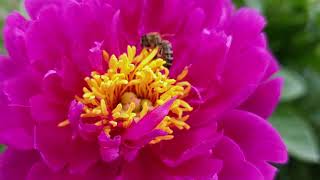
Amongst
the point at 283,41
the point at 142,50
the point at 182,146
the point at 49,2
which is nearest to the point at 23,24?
the point at 49,2

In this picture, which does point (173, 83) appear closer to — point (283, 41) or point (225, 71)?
point (225, 71)

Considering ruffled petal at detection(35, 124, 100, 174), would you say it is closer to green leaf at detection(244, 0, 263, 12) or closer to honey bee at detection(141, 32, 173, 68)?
honey bee at detection(141, 32, 173, 68)

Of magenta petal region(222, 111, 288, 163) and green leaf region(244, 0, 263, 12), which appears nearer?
magenta petal region(222, 111, 288, 163)

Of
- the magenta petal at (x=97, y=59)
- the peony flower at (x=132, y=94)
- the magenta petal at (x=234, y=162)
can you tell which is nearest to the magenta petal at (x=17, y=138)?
the peony flower at (x=132, y=94)

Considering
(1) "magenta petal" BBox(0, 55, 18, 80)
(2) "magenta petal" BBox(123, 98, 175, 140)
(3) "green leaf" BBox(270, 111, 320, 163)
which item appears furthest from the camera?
(3) "green leaf" BBox(270, 111, 320, 163)

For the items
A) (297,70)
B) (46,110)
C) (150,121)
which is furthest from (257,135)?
(297,70)

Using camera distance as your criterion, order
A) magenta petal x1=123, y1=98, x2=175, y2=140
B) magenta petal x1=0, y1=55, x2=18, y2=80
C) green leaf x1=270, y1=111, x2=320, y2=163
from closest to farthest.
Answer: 1. magenta petal x1=123, y1=98, x2=175, y2=140
2. magenta petal x1=0, y1=55, x2=18, y2=80
3. green leaf x1=270, y1=111, x2=320, y2=163

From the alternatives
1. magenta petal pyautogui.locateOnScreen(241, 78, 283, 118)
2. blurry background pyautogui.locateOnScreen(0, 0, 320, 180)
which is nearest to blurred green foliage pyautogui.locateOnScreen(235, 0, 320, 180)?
blurry background pyautogui.locateOnScreen(0, 0, 320, 180)

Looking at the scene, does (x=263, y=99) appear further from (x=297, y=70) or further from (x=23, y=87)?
(x=297, y=70)
